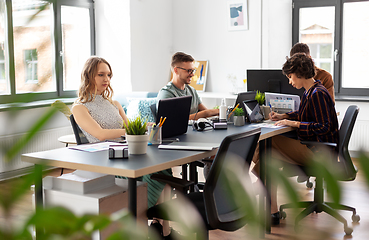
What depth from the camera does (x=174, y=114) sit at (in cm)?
255

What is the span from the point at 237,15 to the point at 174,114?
12.7 ft

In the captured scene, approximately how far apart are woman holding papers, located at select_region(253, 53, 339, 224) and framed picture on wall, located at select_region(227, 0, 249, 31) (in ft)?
10.0

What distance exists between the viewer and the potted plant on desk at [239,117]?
10.1 ft

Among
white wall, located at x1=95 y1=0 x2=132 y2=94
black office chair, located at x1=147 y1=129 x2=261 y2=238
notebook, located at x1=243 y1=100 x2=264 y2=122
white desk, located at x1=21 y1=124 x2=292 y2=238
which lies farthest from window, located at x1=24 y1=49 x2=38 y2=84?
white wall, located at x1=95 y1=0 x2=132 y2=94

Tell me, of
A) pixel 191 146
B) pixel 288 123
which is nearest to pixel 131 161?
pixel 191 146

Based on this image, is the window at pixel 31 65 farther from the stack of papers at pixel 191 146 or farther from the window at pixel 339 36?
the window at pixel 339 36

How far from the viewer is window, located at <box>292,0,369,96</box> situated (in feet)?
17.6

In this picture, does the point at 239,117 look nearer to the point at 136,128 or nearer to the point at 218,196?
the point at 136,128

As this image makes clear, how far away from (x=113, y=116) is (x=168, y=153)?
898 mm

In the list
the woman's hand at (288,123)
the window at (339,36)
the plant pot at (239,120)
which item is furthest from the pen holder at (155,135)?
the window at (339,36)

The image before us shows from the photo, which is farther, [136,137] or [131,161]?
[136,137]

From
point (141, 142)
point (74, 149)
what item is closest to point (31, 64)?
point (141, 142)

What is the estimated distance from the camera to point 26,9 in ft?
0.67

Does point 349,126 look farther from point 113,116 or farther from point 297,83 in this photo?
point 113,116
